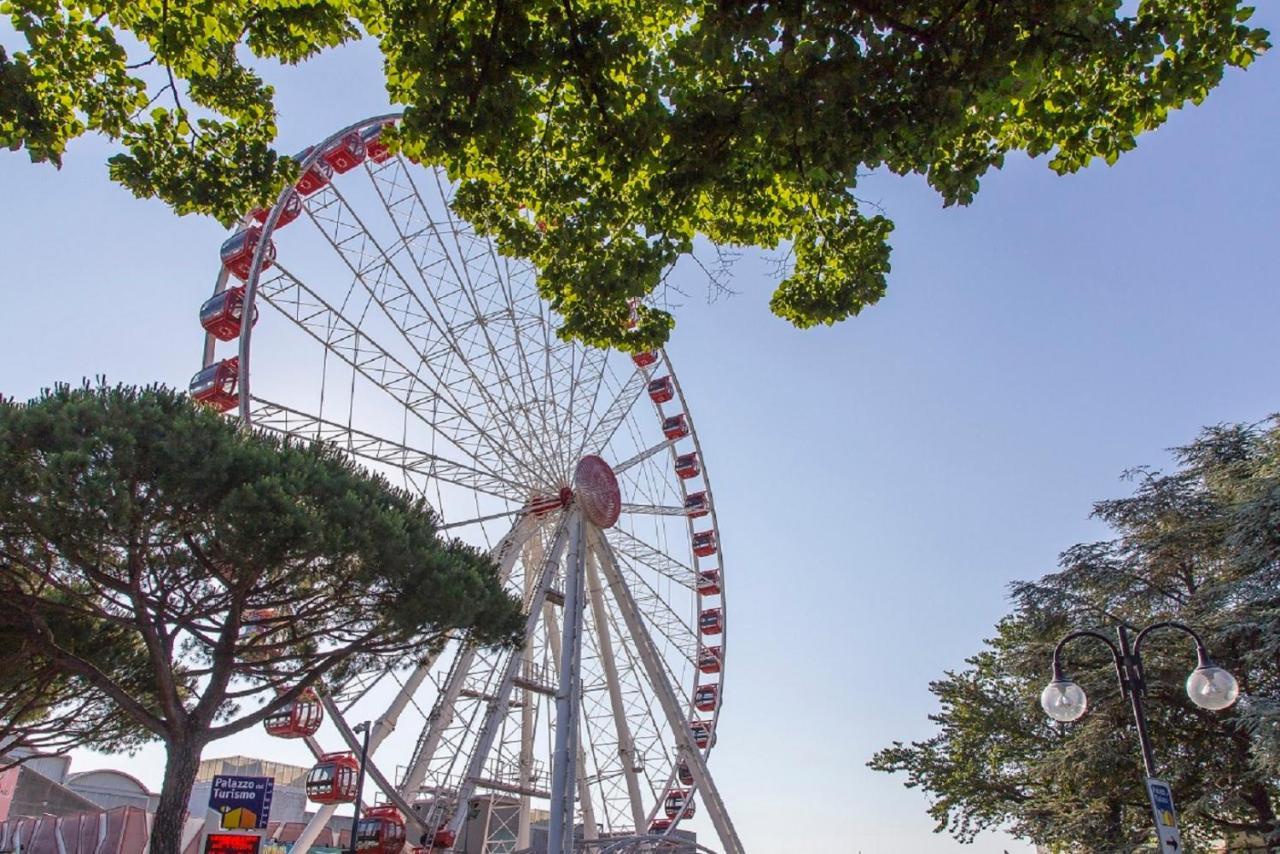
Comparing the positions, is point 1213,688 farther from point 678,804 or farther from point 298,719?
point 678,804

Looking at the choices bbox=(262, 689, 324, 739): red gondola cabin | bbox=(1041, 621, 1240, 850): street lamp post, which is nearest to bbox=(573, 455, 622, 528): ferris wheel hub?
bbox=(262, 689, 324, 739): red gondola cabin

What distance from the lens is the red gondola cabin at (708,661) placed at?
92.5 feet

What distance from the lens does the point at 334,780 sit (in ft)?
62.0

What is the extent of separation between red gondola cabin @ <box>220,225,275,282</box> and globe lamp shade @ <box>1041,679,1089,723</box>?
708 inches

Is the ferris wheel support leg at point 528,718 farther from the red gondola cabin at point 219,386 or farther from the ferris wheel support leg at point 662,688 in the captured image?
the red gondola cabin at point 219,386

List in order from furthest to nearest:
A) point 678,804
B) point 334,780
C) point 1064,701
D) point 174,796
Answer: point 678,804 < point 334,780 < point 174,796 < point 1064,701

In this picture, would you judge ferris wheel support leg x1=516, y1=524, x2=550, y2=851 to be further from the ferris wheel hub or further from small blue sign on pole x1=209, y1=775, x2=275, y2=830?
small blue sign on pole x1=209, y1=775, x2=275, y2=830

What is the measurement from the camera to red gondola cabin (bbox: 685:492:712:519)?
2881cm

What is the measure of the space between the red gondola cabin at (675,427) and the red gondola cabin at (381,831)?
13373 mm

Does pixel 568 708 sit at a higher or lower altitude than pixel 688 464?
lower

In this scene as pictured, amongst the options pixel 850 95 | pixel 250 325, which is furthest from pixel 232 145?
pixel 250 325

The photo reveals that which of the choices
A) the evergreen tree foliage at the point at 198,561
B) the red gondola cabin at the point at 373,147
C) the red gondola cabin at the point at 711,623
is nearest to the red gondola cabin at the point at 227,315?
the red gondola cabin at the point at 373,147

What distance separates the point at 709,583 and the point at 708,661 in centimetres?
230

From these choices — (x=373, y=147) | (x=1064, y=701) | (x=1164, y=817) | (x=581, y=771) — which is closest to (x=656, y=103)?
(x=1064, y=701)
